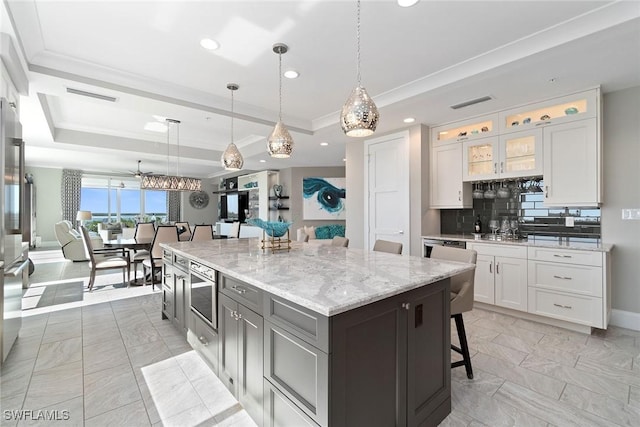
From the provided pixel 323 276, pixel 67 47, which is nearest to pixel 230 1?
pixel 67 47

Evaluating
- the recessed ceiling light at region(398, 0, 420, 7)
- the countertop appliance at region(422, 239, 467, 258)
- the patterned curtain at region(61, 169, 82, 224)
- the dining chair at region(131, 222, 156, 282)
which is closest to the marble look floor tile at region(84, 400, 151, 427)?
the recessed ceiling light at region(398, 0, 420, 7)

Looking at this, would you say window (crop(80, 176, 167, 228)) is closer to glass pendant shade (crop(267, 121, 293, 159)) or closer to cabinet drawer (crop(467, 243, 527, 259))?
glass pendant shade (crop(267, 121, 293, 159))

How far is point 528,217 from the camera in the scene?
384cm

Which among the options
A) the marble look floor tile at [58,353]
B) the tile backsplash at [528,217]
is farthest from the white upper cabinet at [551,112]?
the marble look floor tile at [58,353]

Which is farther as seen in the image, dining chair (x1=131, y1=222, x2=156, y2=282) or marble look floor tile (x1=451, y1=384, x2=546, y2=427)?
dining chair (x1=131, y1=222, x2=156, y2=282)

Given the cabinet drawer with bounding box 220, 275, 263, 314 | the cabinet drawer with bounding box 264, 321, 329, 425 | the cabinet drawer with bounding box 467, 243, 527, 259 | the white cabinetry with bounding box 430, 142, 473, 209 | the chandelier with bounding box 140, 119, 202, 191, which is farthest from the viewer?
the chandelier with bounding box 140, 119, 202, 191

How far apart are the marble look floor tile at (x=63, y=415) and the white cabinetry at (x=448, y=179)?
433 centimetres

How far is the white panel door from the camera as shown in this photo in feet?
14.4

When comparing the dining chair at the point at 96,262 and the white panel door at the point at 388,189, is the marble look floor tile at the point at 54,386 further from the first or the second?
the white panel door at the point at 388,189

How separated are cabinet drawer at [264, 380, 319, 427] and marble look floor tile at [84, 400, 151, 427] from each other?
2.66 ft

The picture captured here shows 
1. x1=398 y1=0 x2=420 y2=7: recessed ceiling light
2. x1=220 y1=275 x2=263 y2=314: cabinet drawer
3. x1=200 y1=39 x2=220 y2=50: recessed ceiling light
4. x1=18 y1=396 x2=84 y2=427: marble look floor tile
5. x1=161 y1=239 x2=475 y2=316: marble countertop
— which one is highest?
x1=200 y1=39 x2=220 y2=50: recessed ceiling light

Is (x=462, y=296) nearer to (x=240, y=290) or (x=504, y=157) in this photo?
(x=240, y=290)

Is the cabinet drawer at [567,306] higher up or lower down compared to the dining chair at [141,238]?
lower down

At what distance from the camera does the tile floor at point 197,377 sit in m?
1.79
